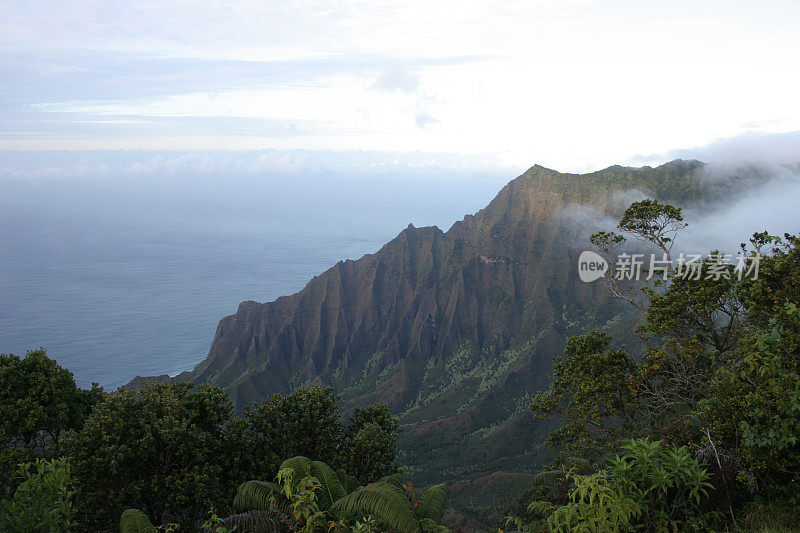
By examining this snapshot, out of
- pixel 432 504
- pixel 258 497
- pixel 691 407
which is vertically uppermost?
pixel 691 407

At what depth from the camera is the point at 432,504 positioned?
8352 millimetres

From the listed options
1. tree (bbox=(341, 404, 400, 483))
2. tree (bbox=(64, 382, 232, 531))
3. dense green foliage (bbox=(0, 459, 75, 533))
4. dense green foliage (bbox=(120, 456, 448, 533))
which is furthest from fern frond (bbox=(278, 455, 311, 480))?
tree (bbox=(341, 404, 400, 483))

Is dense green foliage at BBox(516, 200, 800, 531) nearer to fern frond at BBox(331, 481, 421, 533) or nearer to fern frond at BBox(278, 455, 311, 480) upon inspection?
fern frond at BBox(331, 481, 421, 533)

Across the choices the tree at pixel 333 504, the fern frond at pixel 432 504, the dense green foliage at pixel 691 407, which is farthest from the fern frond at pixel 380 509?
the dense green foliage at pixel 691 407

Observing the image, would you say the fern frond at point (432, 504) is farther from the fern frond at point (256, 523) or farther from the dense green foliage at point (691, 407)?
the fern frond at point (256, 523)

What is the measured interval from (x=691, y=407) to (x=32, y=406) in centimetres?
1855

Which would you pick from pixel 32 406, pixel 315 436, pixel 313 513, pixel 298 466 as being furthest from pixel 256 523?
pixel 32 406

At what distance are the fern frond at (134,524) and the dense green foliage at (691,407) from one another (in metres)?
6.32

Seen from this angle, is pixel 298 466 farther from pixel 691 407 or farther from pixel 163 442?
pixel 691 407

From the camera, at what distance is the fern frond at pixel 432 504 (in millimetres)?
8000

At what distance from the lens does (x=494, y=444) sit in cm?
5672

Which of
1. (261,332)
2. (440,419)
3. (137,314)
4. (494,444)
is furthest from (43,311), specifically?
(494,444)

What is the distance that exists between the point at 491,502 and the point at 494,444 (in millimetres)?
18380

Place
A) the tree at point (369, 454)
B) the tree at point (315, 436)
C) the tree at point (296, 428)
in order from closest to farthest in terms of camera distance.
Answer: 1. the tree at point (296, 428)
2. the tree at point (315, 436)
3. the tree at point (369, 454)
